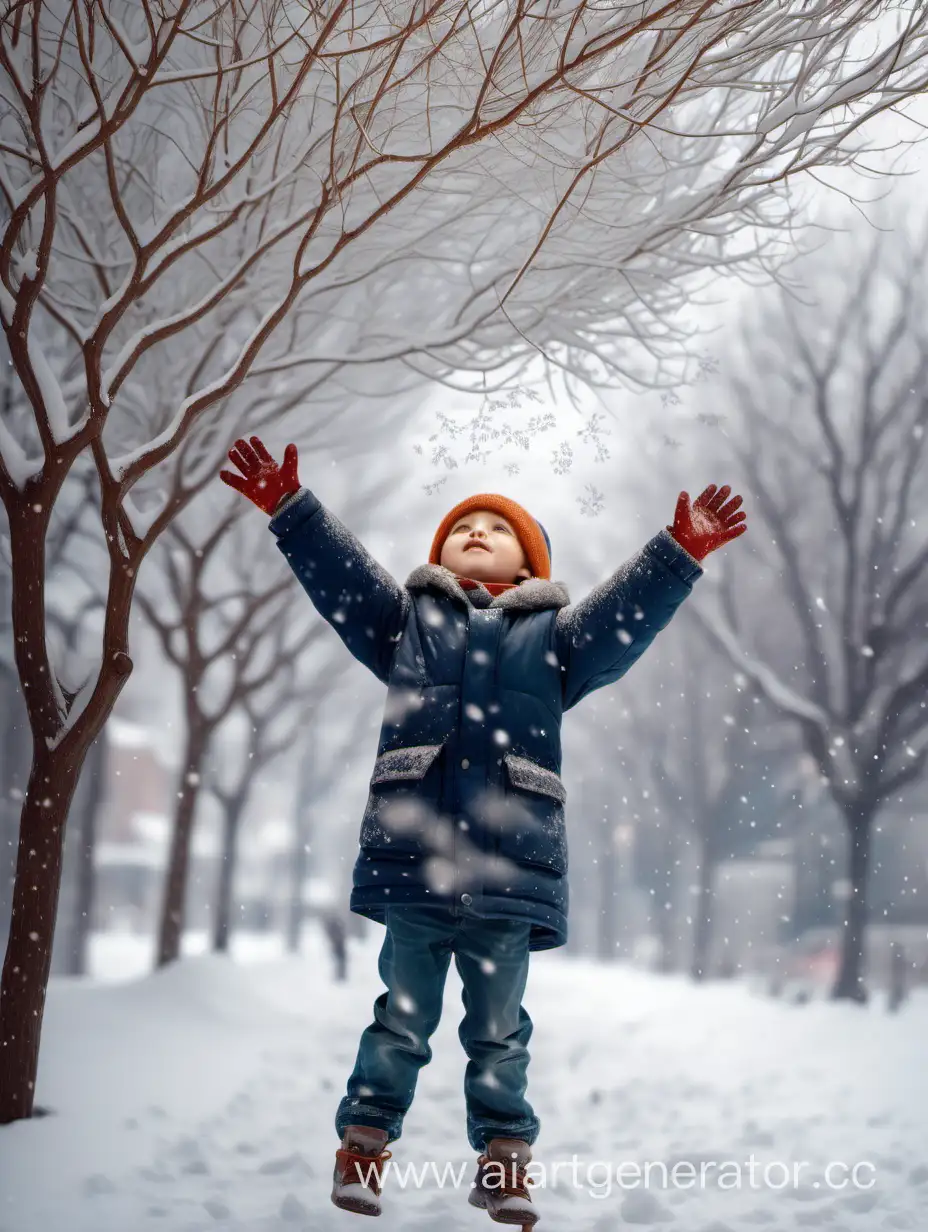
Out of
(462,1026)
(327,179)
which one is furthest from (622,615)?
(327,179)

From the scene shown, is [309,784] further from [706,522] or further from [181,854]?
[706,522]

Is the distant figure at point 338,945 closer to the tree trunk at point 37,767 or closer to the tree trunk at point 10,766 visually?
the tree trunk at point 10,766

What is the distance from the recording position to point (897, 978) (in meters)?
7.54

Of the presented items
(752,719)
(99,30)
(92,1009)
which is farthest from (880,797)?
(99,30)

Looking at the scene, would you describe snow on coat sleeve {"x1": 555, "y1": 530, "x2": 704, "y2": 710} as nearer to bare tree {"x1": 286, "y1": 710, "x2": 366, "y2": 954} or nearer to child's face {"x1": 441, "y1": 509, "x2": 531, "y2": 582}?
child's face {"x1": 441, "y1": 509, "x2": 531, "y2": 582}

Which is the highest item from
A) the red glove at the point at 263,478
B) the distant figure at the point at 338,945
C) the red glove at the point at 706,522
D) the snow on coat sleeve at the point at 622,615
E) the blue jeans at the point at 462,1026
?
the red glove at the point at 263,478

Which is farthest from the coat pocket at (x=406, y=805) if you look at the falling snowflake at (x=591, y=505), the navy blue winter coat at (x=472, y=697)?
the falling snowflake at (x=591, y=505)

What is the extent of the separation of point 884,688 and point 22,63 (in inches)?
263

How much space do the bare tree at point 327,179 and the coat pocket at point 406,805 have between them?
97 centimetres

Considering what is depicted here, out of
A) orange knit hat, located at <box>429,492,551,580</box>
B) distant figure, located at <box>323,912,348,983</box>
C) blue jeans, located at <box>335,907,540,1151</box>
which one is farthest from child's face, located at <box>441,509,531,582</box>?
distant figure, located at <box>323,912,348,983</box>

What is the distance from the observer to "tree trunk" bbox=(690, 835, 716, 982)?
406 inches

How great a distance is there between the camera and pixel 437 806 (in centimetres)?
225

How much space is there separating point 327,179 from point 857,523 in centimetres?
605

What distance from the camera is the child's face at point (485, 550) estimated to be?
2.58 meters
